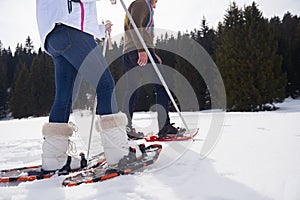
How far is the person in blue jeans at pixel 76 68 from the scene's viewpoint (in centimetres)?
171

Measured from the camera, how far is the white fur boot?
71.1 inches

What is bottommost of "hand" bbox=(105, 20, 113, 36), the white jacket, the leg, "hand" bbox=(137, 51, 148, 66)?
the leg

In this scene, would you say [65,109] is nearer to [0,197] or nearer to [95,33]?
[95,33]

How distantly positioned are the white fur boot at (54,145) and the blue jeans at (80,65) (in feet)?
0.22

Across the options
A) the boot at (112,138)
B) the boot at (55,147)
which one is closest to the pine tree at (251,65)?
the boot at (112,138)

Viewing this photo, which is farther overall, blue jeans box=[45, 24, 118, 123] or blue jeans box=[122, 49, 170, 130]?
blue jeans box=[122, 49, 170, 130]

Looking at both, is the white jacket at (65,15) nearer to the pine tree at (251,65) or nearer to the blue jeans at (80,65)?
the blue jeans at (80,65)

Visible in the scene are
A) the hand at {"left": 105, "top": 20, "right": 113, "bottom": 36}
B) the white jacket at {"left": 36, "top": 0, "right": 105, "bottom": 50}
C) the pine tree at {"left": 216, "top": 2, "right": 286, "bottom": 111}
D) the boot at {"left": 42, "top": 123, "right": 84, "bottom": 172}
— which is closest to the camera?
the white jacket at {"left": 36, "top": 0, "right": 105, "bottom": 50}

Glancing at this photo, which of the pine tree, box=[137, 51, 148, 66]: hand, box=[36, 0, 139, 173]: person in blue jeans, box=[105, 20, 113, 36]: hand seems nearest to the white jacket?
box=[36, 0, 139, 173]: person in blue jeans

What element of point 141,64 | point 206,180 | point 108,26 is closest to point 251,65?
point 141,64

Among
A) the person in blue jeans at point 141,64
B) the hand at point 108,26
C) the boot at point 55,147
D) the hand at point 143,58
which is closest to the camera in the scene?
the boot at point 55,147

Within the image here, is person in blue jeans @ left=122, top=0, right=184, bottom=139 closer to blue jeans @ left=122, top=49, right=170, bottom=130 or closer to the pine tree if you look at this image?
blue jeans @ left=122, top=49, right=170, bottom=130

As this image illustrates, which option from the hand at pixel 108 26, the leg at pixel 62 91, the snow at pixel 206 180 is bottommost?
the snow at pixel 206 180

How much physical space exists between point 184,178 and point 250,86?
15318mm
